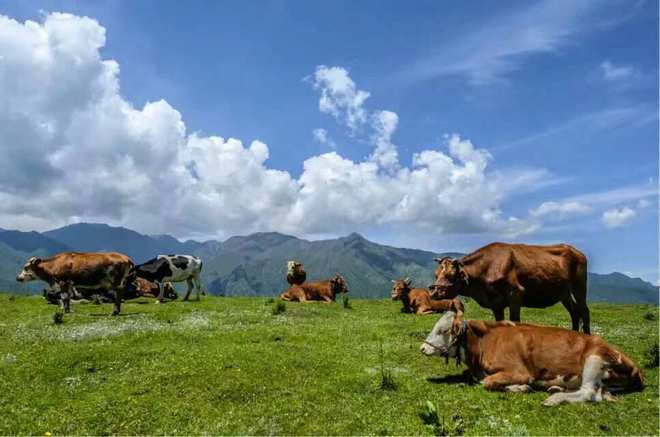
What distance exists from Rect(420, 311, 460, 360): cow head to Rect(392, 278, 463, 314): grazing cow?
14.4 metres

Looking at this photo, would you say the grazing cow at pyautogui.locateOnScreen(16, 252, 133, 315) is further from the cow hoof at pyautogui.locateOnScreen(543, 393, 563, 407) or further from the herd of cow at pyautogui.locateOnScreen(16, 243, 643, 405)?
the cow hoof at pyautogui.locateOnScreen(543, 393, 563, 407)

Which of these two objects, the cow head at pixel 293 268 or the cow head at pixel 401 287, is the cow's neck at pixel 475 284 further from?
the cow head at pixel 293 268

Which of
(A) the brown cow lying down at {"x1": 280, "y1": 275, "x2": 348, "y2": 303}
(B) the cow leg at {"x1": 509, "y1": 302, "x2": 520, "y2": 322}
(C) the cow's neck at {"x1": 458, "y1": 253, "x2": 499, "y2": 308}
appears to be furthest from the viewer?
(A) the brown cow lying down at {"x1": 280, "y1": 275, "x2": 348, "y2": 303}

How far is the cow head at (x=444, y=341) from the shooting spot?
14.2 metres

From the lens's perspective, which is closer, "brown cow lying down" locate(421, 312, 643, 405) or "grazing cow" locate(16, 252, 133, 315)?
"brown cow lying down" locate(421, 312, 643, 405)

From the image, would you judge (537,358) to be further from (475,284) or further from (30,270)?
(30,270)

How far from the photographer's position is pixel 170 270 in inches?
1428

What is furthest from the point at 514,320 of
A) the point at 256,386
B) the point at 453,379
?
the point at 256,386

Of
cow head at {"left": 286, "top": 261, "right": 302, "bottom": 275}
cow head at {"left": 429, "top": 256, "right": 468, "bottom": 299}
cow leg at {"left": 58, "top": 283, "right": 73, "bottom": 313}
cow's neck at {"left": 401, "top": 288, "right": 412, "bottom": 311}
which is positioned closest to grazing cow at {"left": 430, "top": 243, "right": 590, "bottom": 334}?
cow head at {"left": 429, "top": 256, "right": 468, "bottom": 299}

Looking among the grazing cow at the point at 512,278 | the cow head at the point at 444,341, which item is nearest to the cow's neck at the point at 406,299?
the grazing cow at the point at 512,278

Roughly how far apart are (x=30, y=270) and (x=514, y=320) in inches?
1029

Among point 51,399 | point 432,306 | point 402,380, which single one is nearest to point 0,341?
point 51,399

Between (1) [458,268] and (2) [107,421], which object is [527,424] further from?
(2) [107,421]

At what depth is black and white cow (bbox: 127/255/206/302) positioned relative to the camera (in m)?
35.9
